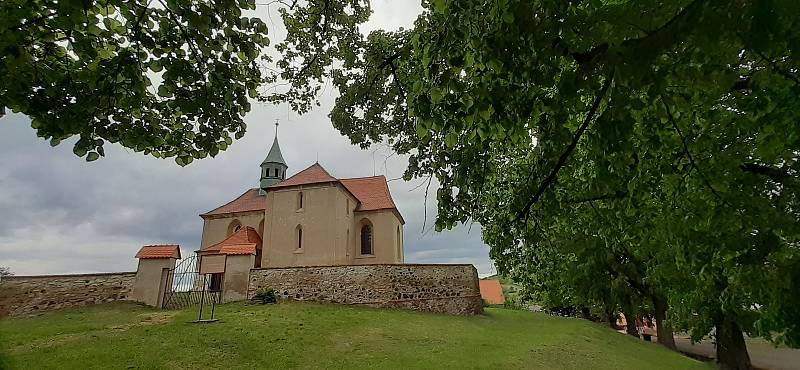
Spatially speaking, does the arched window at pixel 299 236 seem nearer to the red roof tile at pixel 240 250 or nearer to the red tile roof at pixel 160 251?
the red roof tile at pixel 240 250

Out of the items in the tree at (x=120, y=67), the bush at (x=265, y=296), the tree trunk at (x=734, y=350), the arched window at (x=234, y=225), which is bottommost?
the tree trunk at (x=734, y=350)

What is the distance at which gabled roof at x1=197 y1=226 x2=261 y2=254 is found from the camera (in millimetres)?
→ 20359

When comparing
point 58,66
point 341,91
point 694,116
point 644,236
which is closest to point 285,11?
point 341,91

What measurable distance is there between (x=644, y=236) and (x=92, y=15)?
28.6ft

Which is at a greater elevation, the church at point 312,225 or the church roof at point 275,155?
the church roof at point 275,155

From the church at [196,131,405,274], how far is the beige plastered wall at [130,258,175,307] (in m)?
4.61

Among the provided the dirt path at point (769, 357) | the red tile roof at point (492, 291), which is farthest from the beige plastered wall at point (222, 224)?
the dirt path at point (769, 357)

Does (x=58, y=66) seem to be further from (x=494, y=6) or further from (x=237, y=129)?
(x=494, y=6)

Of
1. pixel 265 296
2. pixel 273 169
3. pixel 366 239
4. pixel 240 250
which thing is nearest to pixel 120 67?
pixel 265 296

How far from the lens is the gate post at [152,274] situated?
60.0 feet

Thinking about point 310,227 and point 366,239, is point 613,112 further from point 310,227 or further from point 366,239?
point 366,239

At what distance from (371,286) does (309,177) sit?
9957 millimetres

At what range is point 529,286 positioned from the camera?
18141mm

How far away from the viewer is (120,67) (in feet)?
12.2
